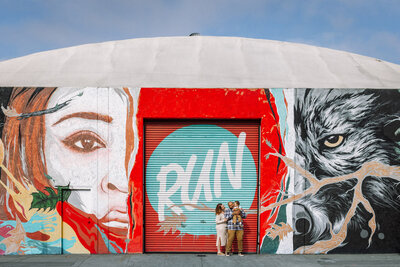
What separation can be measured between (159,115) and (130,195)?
263 cm

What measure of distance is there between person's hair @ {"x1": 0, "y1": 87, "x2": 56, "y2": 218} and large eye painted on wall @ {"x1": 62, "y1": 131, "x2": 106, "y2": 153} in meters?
0.87

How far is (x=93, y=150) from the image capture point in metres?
9.87

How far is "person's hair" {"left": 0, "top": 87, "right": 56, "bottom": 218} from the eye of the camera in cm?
980

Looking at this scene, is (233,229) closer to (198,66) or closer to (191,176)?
(191,176)

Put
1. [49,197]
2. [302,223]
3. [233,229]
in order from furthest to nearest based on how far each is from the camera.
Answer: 1. [302,223]
2. [49,197]
3. [233,229]

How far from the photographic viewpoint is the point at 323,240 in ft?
32.4

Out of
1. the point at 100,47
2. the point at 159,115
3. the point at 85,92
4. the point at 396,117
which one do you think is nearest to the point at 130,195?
the point at 159,115

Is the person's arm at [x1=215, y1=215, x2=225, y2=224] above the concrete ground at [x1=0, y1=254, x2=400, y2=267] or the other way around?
above

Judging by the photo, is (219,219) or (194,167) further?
(194,167)

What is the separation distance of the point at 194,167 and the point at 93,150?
3188 mm

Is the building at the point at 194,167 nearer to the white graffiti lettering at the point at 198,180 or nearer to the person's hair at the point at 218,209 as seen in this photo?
the white graffiti lettering at the point at 198,180

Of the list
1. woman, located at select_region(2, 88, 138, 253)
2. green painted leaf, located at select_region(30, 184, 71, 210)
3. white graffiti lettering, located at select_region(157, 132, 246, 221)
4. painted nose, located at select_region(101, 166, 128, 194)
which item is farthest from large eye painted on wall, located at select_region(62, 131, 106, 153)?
white graffiti lettering, located at select_region(157, 132, 246, 221)

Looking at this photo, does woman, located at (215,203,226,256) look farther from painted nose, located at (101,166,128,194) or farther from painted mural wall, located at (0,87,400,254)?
painted nose, located at (101,166,128,194)

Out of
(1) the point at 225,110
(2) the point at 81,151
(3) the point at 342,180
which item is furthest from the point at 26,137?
(3) the point at 342,180
